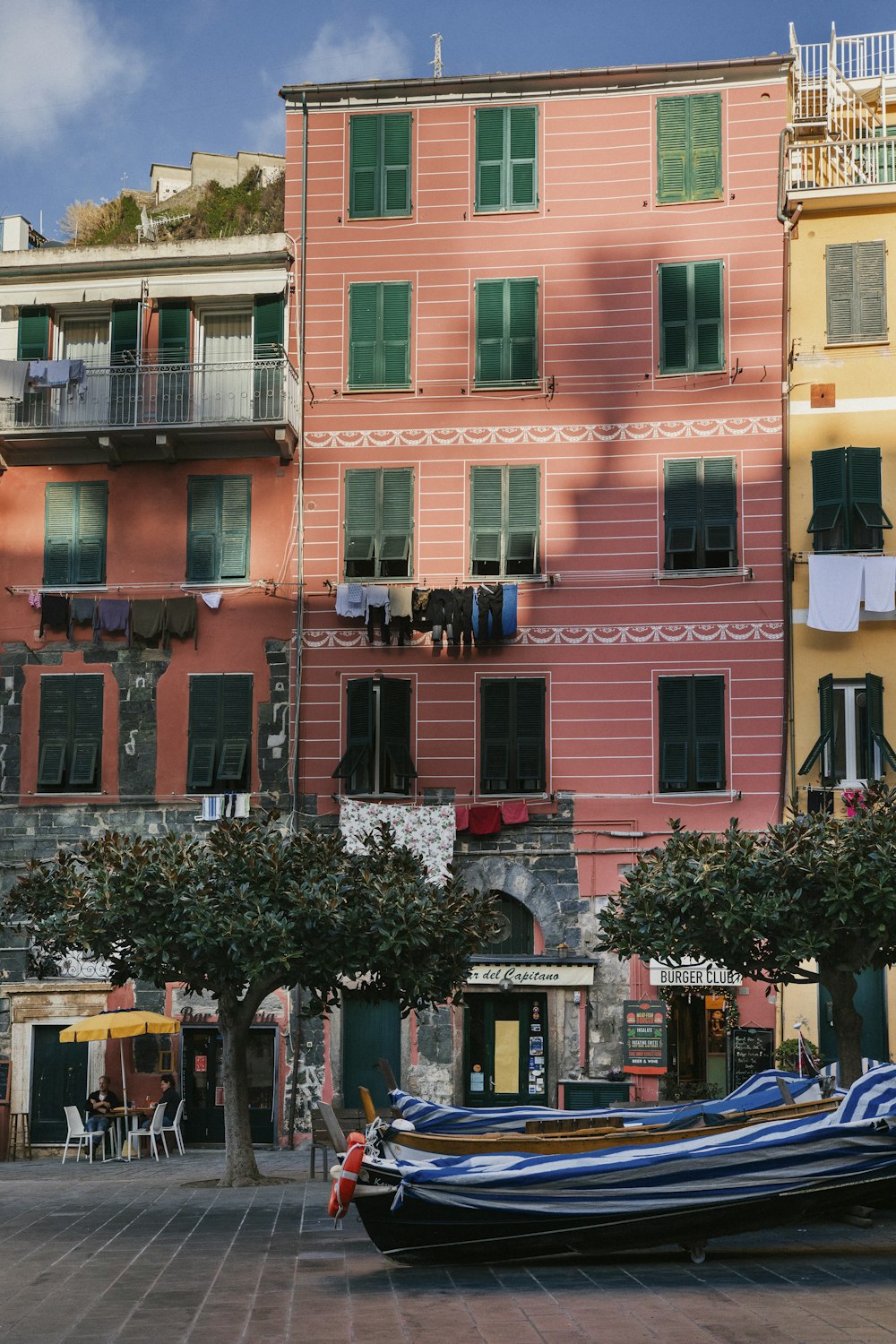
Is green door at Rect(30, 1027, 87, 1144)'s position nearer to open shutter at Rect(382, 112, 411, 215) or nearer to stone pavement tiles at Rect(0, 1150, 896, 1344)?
stone pavement tiles at Rect(0, 1150, 896, 1344)

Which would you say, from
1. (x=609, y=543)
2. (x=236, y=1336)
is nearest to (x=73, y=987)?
(x=609, y=543)

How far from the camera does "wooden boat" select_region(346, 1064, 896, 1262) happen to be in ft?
50.3

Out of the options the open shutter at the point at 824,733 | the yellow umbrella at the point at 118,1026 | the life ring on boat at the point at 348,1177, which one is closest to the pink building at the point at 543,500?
the open shutter at the point at 824,733

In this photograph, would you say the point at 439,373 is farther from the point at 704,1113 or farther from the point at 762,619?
the point at 704,1113

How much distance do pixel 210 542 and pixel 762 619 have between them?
9901 millimetres

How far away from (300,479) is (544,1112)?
14.1 metres

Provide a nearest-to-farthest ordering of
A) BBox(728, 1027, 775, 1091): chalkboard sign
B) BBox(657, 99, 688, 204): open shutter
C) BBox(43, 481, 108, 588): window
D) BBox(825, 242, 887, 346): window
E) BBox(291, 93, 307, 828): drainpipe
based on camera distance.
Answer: BBox(728, 1027, 775, 1091): chalkboard sign < BBox(825, 242, 887, 346): window < BBox(291, 93, 307, 828): drainpipe < BBox(657, 99, 688, 204): open shutter < BBox(43, 481, 108, 588): window

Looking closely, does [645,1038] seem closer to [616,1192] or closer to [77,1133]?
[77,1133]

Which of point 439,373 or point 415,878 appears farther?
point 439,373

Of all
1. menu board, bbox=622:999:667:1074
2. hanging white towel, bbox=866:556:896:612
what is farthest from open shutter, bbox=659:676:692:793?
menu board, bbox=622:999:667:1074

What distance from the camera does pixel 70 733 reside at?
3012 cm

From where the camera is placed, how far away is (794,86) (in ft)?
101

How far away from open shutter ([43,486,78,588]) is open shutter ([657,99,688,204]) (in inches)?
474

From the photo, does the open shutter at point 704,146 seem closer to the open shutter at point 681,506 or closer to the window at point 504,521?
the open shutter at point 681,506
